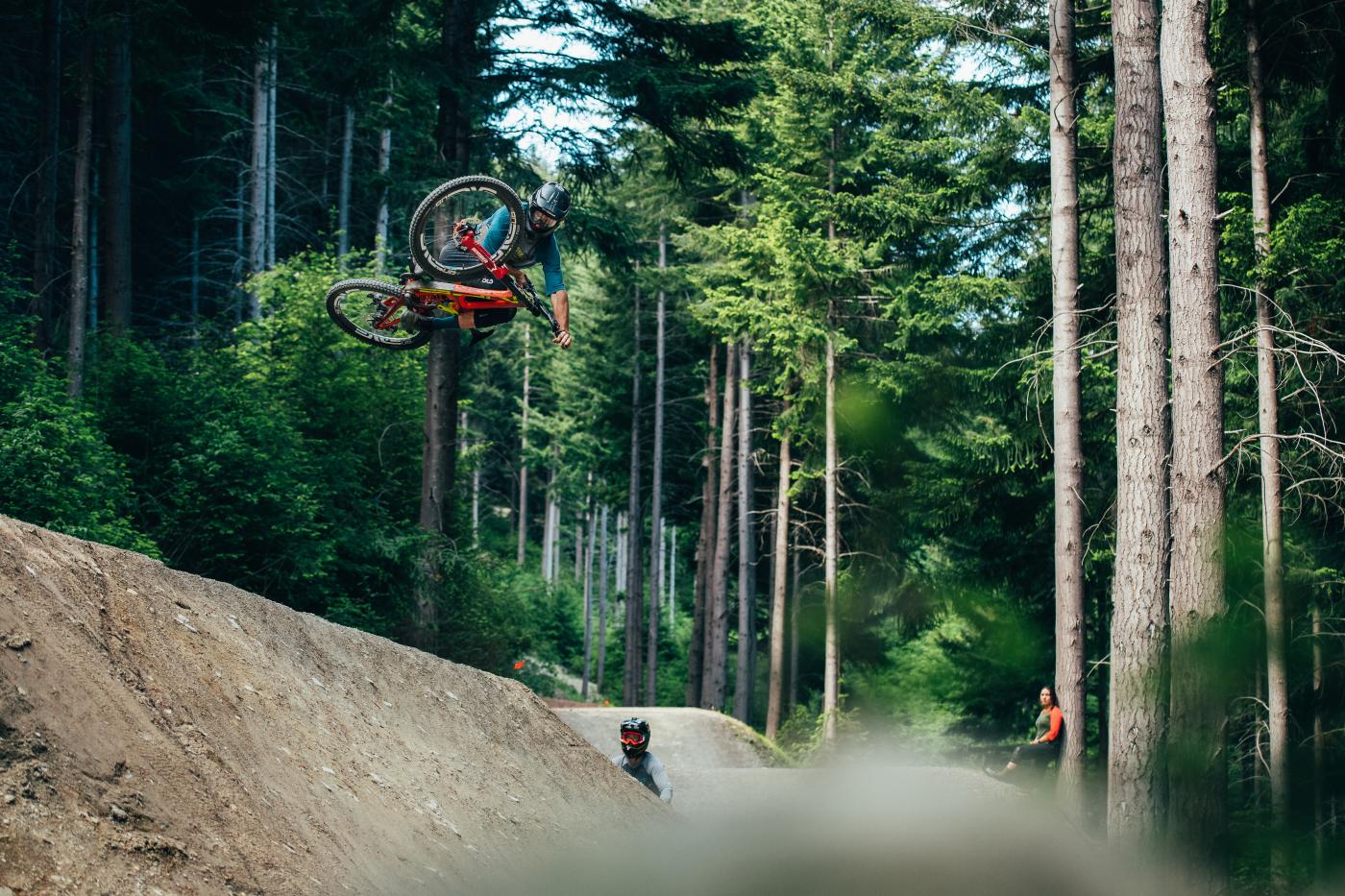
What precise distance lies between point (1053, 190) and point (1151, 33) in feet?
11.3

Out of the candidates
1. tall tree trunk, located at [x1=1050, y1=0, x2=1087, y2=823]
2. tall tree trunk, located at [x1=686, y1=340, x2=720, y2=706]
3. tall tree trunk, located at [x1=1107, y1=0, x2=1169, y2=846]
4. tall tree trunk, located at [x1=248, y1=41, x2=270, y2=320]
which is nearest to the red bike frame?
tall tree trunk, located at [x1=1107, y1=0, x2=1169, y2=846]

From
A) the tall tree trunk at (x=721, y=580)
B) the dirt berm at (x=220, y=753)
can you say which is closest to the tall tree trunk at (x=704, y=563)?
the tall tree trunk at (x=721, y=580)

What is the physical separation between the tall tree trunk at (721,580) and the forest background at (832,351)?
0.42 feet

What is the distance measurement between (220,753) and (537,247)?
5.17 m

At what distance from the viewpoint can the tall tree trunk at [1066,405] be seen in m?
14.3

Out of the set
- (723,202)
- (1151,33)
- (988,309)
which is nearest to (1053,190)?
(1151,33)

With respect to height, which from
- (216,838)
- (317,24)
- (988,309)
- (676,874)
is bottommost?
(676,874)

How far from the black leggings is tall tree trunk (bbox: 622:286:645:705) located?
2202cm

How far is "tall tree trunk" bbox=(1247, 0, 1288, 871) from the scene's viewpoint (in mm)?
13508

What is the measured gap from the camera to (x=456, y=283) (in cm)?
1043

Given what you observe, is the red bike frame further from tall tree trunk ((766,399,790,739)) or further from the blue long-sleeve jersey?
tall tree trunk ((766,399,790,739))

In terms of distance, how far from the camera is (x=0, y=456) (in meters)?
12.5

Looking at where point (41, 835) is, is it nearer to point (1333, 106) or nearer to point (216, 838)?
point (216, 838)

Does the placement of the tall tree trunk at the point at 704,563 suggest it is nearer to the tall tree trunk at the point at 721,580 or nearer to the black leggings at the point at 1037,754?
the tall tree trunk at the point at 721,580
